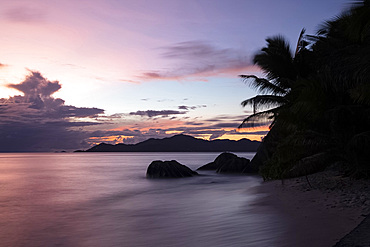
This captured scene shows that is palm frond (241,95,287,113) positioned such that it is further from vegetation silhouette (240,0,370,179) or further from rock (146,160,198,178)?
rock (146,160,198,178)

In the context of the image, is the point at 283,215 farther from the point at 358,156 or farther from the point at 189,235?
the point at 358,156

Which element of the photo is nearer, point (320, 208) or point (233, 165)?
point (320, 208)

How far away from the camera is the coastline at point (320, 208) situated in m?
7.02

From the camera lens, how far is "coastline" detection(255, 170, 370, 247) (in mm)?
7016

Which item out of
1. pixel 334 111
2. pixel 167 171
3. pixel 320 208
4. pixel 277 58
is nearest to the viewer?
pixel 320 208

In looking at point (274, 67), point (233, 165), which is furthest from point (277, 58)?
point (233, 165)

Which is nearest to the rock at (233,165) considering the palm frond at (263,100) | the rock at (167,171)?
the rock at (167,171)

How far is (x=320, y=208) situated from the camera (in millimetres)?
10078

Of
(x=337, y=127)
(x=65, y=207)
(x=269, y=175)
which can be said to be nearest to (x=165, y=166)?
(x=269, y=175)

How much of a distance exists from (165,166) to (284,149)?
1958 cm

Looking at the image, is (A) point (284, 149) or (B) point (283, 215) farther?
(A) point (284, 149)

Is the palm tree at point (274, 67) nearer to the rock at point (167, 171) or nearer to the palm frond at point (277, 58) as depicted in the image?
the palm frond at point (277, 58)

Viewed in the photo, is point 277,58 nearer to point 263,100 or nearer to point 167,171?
point 263,100

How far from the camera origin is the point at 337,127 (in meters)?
13.1
